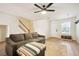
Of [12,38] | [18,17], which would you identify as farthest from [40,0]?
[12,38]

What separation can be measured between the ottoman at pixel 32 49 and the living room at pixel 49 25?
11 cm

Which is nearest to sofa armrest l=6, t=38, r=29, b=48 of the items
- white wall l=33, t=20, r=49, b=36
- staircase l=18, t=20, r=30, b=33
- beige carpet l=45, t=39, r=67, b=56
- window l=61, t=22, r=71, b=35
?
staircase l=18, t=20, r=30, b=33

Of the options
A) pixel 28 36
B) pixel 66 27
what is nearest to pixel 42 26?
pixel 28 36

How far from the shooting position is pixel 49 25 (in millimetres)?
2057

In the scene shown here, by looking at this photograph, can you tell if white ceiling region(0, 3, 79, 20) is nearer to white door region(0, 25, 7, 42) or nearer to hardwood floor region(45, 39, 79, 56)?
white door region(0, 25, 7, 42)

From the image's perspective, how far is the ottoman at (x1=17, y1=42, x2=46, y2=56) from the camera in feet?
5.47

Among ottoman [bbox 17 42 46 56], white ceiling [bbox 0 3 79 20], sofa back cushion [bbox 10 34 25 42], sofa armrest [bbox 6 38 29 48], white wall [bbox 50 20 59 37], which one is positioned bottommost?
ottoman [bbox 17 42 46 56]

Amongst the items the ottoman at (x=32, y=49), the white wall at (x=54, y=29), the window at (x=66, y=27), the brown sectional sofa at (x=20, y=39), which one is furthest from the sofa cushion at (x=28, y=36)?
the window at (x=66, y=27)

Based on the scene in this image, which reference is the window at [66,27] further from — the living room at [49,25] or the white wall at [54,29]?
the white wall at [54,29]

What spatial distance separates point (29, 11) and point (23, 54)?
88cm

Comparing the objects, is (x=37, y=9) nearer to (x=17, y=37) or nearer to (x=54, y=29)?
(x=54, y=29)

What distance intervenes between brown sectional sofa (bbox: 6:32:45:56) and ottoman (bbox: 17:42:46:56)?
8cm

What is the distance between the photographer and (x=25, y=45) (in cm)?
179

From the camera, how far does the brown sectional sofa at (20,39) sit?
185 centimetres
